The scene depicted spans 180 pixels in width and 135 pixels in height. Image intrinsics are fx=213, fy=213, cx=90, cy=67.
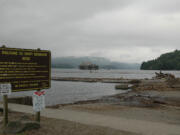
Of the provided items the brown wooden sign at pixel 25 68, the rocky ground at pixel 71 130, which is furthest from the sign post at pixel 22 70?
the rocky ground at pixel 71 130

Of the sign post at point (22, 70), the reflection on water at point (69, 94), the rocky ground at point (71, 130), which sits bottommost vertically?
the reflection on water at point (69, 94)

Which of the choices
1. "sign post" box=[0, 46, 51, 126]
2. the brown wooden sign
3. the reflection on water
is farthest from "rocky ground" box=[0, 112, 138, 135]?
the reflection on water

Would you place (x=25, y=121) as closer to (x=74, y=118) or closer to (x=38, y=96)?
(x=38, y=96)

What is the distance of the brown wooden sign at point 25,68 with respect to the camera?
21.4 feet

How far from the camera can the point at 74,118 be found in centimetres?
873

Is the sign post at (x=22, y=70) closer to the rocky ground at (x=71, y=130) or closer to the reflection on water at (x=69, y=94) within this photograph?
the rocky ground at (x=71, y=130)

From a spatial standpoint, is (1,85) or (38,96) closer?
(1,85)

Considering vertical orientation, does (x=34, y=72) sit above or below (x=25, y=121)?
above

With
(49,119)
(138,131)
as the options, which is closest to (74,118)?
(49,119)

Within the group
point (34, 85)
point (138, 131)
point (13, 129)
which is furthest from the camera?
point (34, 85)

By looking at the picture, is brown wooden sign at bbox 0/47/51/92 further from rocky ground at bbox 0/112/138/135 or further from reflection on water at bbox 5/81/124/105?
reflection on water at bbox 5/81/124/105

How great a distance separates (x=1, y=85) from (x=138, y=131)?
4473 millimetres

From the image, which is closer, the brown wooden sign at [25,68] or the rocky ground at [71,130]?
the rocky ground at [71,130]

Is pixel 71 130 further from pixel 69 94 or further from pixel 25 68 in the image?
pixel 69 94
